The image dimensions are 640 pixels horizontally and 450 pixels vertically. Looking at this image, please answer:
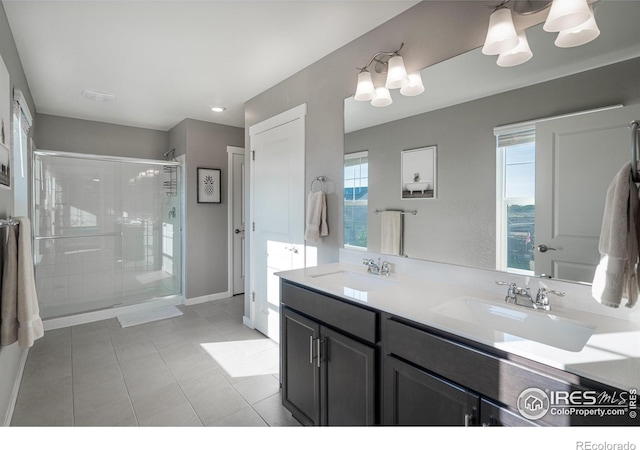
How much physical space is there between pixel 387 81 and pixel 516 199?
95cm

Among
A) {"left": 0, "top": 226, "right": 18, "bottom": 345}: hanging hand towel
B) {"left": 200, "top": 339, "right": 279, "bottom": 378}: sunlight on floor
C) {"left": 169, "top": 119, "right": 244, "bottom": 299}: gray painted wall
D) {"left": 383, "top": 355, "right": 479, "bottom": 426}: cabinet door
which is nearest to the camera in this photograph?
{"left": 383, "top": 355, "right": 479, "bottom": 426}: cabinet door

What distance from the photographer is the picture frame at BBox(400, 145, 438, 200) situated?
178cm

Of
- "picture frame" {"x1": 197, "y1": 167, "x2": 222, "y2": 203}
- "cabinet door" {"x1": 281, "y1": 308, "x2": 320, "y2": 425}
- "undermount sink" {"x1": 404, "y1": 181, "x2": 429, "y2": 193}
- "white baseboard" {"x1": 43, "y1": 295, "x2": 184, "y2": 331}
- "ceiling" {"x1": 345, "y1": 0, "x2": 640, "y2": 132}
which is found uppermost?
"ceiling" {"x1": 345, "y1": 0, "x2": 640, "y2": 132}

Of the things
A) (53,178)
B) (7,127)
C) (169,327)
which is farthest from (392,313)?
(53,178)

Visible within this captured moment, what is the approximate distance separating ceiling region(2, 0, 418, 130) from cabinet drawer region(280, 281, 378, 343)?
159 cm

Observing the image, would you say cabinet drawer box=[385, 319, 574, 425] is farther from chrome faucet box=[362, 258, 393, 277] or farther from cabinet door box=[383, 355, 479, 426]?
chrome faucet box=[362, 258, 393, 277]

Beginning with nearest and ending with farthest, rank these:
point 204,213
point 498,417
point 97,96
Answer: point 498,417
point 97,96
point 204,213

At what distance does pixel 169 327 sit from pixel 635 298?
3.61 m

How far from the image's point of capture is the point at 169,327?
133 inches

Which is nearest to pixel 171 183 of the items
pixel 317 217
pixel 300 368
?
pixel 317 217

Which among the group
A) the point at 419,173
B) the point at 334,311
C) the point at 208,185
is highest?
the point at 208,185

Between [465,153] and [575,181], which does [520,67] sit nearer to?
[465,153]

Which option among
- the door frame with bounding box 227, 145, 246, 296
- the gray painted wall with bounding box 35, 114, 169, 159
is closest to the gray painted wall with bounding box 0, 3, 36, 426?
the gray painted wall with bounding box 35, 114, 169, 159

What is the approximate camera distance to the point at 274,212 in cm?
298
